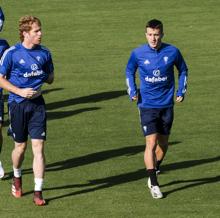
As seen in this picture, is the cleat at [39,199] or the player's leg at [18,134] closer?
the cleat at [39,199]

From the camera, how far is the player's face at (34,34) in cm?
1248

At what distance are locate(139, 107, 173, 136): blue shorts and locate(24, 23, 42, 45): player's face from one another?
1888 mm

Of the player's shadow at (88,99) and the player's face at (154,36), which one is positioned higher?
the player's face at (154,36)

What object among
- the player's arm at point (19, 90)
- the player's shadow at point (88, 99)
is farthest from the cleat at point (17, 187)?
the player's shadow at point (88, 99)

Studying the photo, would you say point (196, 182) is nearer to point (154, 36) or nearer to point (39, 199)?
point (154, 36)

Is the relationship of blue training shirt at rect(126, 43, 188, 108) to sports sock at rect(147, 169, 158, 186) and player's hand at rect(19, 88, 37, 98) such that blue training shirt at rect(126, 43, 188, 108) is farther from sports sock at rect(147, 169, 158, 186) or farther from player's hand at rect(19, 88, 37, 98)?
player's hand at rect(19, 88, 37, 98)

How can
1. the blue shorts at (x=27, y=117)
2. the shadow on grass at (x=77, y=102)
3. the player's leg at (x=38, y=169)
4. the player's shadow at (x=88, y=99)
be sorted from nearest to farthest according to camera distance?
1. the player's leg at (x=38, y=169)
2. the blue shorts at (x=27, y=117)
3. the shadow on grass at (x=77, y=102)
4. the player's shadow at (x=88, y=99)


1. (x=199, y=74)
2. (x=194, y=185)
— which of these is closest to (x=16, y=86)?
(x=194, y=185)

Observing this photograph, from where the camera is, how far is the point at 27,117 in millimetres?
12859

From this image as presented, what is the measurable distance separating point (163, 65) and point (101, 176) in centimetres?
201

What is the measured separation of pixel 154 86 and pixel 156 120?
0.47 metres

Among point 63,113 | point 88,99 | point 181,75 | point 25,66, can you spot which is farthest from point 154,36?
point 88,99

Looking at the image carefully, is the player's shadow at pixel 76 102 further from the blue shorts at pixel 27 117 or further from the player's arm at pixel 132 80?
the blue shorts at pixel 27 117

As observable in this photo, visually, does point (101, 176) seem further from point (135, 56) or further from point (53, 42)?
point (53, 42)
